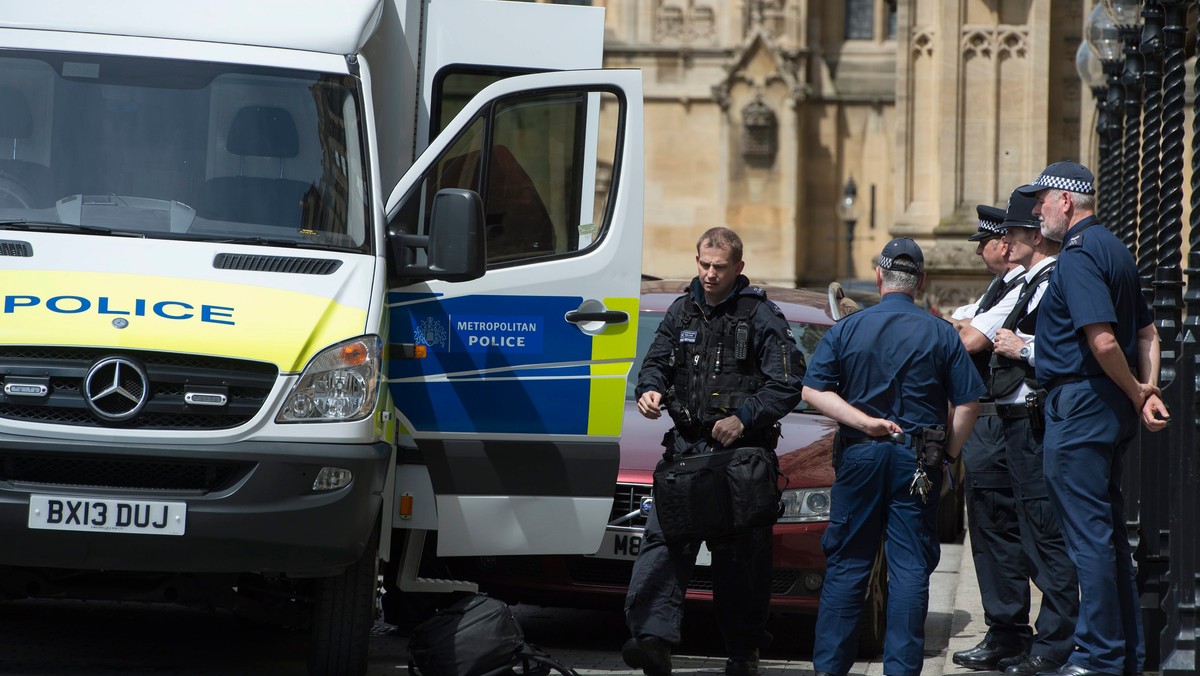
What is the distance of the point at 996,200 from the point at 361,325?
1512 centimetres

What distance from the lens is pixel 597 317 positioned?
700cm

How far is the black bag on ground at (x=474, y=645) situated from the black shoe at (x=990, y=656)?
1.96 m

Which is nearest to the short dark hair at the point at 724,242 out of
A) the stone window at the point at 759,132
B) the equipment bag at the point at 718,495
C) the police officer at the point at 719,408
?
the police officer at the point at 719,408

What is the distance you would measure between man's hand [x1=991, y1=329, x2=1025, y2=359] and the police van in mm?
1579

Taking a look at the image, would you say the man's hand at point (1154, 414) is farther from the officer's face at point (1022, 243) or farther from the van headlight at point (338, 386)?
the van headlight at point (338, 386)

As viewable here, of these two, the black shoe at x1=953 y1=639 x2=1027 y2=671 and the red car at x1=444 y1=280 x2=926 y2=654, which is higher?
the red car at x1=444 y1=280 x2=926 y2=654

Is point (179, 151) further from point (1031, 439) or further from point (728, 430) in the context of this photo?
point (1031, 439)

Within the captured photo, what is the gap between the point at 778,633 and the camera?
8.42 meters

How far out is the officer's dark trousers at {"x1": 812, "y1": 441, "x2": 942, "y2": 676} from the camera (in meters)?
6.40

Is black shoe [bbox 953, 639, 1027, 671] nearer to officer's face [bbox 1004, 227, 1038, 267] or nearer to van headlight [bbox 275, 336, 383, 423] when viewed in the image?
officer's face [bbox 1004, 227, 1038, 267]

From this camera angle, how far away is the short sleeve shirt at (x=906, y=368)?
6.50 m

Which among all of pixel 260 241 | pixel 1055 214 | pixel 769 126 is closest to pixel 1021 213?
pixel 1055 214

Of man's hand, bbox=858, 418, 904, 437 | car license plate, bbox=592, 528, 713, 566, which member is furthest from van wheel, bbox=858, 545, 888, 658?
man's hand, bbox=858, 418, 904, 437

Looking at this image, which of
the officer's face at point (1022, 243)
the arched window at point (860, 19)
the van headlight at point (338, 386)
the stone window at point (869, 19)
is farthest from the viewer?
the arched window at point (860, 19)
